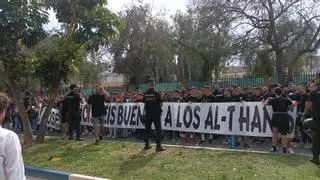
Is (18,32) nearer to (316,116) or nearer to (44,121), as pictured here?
(44,121)

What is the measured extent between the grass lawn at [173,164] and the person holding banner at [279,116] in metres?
1.00

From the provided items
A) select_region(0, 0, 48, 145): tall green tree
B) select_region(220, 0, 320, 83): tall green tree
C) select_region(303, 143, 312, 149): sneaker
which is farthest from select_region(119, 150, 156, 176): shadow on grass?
select_region(220, 0, 320, 83): tall green tree

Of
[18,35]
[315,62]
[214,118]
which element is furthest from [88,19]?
[315,62]

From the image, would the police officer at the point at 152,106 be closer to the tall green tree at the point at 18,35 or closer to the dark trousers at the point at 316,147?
the dark trousers at the point at 316,147

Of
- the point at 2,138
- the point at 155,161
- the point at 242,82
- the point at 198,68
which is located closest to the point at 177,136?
the point at 155,161

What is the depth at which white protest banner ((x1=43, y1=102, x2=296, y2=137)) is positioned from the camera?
13.4 metres

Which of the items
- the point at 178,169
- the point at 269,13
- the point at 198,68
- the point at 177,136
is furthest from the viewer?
the point at 198,68

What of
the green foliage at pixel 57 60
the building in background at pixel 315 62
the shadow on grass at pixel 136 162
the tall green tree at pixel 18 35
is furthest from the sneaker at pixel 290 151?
the building in background at pixel 315 62

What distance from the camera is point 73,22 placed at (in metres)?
17.9

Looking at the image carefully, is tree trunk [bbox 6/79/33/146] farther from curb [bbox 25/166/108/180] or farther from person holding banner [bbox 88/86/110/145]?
curb [bbox 25/166/108/180]

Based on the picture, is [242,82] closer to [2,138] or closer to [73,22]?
[73,22]

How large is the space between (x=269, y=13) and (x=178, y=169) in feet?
76.3

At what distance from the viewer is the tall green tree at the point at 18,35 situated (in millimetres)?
16453

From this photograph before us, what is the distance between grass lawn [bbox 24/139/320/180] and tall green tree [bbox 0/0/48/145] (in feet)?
11.4
